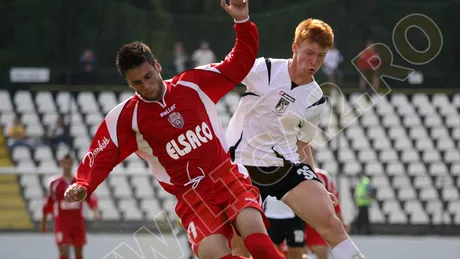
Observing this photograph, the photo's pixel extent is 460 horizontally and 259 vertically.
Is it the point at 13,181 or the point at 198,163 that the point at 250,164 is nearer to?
the point at 198,163

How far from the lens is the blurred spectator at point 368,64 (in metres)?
14.3

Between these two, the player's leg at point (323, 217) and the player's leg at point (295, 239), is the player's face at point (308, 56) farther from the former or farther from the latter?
the player's leg at point (295, 239)

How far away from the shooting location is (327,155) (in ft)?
50.5

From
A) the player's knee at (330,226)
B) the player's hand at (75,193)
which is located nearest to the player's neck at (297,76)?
the player's knee at (330,226)

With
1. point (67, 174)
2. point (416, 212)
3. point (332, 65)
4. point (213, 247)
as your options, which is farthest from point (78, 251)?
point (213, 247)

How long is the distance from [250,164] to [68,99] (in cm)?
910

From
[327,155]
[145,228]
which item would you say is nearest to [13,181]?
[145,228]

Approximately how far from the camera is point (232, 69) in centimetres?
546

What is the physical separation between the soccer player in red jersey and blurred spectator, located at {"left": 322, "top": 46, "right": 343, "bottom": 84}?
29.7 feet

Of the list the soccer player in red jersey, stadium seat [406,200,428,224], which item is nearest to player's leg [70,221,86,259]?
stadium seat [406,200,428,224]

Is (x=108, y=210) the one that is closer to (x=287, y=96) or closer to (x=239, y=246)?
(x=239, y=246)

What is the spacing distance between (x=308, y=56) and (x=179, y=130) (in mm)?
1182

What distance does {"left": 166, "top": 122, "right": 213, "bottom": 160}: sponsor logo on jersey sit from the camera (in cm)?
537

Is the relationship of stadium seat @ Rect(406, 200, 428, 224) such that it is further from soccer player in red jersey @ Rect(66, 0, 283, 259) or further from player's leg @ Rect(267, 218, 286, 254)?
soccer player in red jersey @ Rect(66, 0, 283, 259)
